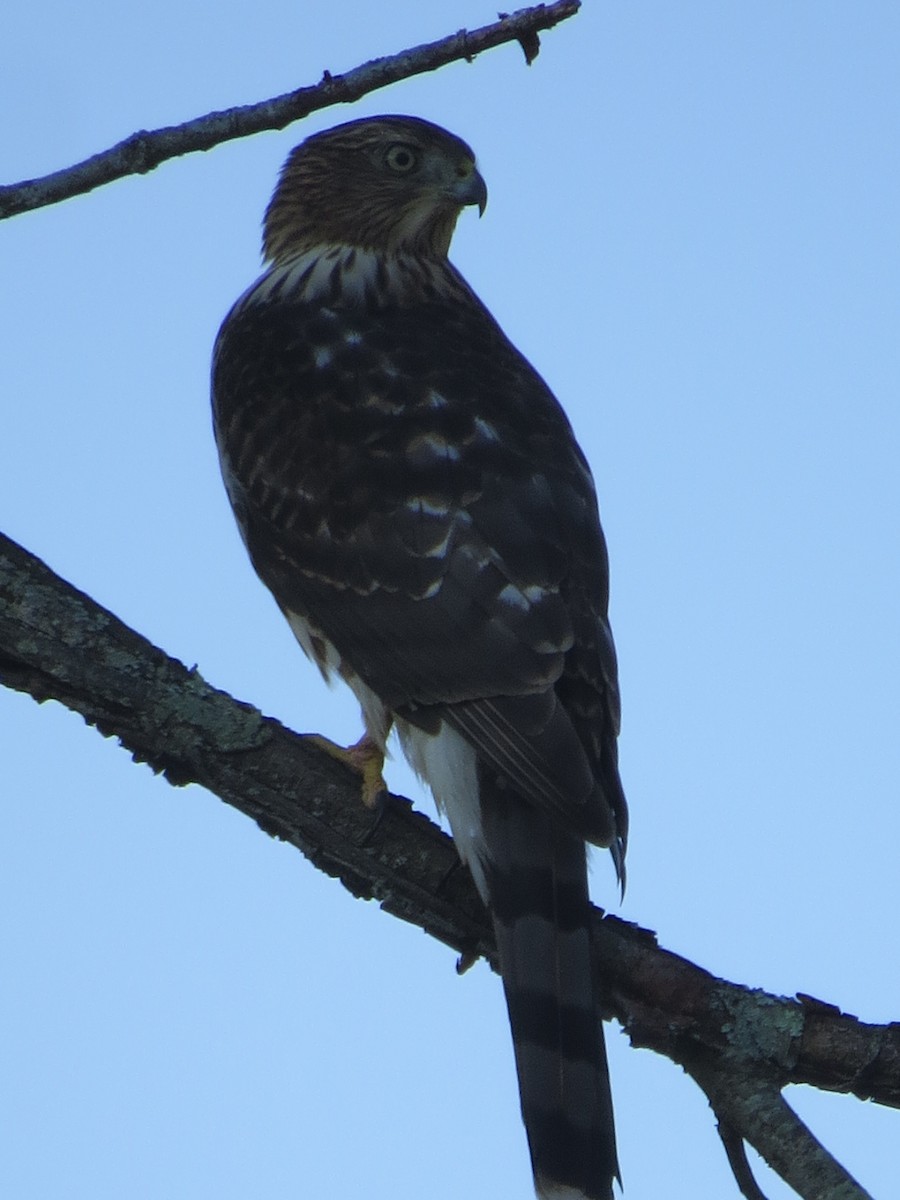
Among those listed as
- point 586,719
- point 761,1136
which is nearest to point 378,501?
point 586,719

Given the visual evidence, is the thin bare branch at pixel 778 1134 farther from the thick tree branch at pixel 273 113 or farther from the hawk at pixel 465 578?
the thick tree branch at pixel 273 113

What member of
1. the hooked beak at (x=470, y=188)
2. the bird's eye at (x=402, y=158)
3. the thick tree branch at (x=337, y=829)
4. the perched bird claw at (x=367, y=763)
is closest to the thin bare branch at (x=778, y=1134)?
the thick tree branch at (x=337, y=829)

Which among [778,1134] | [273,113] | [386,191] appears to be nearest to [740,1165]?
[778,1134]

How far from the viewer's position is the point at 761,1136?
3432mm

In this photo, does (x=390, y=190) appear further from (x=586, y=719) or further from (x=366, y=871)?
(x=366, y=871)

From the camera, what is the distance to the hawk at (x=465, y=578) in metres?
3.72

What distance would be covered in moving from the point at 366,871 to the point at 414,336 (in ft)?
6.31

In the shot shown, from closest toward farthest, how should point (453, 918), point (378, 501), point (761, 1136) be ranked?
1. point (761, 1136)
2. point (453, 918)
3. point (378, 501)

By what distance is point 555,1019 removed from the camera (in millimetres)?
3688

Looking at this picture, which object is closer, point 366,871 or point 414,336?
point 366,871

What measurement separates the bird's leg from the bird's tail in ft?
1.03

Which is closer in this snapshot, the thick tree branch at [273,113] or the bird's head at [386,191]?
the thick tree branch at [273,113]

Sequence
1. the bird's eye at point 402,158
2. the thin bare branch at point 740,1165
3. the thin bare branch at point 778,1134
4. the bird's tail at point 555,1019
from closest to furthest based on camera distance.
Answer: the thin bare branch at point 778,1134
the thin bare branch at point 740,1165
the bird's tail at point 555,1019
the bird's eye at point 402,158

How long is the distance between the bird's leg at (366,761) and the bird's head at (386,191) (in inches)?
89.7
